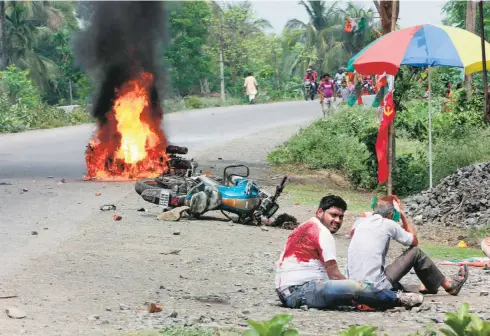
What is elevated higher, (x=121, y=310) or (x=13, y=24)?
(x=13, y=24)

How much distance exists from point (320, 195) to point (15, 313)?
10890 mm

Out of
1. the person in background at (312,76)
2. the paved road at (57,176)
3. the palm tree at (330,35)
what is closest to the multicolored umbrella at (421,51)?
the paved road at (57,176)

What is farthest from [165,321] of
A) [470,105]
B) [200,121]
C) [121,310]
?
[200,121]

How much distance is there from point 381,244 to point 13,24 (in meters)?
45.6

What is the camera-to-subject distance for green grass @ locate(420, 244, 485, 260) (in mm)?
12461

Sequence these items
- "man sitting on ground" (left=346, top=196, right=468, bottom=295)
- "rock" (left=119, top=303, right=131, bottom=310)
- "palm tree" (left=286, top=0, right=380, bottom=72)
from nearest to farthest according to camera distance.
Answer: "rock" (left=119, top=303, right=131, bottom=310)
"man sitting on ground" (left=346, top=196, right=468, bottom=295)
"palm tree" (left=286, top=0, right=380, bottom=72)

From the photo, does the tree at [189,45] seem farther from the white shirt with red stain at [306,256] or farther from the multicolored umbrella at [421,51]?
the white shirt with red stain at [306,256]

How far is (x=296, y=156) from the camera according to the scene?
75.3 ft

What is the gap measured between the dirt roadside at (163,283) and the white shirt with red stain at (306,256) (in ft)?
0.97

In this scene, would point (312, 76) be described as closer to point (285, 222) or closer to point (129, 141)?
point (129, 141)

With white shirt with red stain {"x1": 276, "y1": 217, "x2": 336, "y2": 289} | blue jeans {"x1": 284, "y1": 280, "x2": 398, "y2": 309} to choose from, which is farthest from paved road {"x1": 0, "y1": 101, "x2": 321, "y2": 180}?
blue jeans {"x1": 284, "y1": 280, "x2": 398, "y2": 309}

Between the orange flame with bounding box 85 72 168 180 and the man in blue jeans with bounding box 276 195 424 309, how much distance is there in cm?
963

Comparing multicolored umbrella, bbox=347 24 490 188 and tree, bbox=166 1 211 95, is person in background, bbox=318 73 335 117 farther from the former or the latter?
tree, bbox=166 1 211 95

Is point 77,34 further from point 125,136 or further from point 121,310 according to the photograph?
point 121,310
